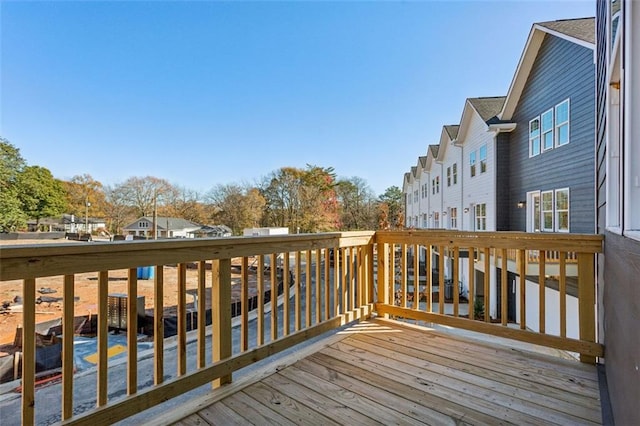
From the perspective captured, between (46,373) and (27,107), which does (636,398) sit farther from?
(27,107)

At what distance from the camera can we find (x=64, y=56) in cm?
1273

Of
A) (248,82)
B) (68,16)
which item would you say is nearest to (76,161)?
(248,82)

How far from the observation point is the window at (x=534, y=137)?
8664 mm

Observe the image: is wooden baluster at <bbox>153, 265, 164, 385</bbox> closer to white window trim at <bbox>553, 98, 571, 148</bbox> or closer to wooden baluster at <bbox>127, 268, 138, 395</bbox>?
wooden baluster at <bbox>127, 268, 138, 395</bbox>

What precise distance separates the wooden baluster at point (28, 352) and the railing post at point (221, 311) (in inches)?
30.9

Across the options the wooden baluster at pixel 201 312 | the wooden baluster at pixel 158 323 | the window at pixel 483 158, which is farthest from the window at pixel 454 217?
the wooden baluster at pixel 158 323

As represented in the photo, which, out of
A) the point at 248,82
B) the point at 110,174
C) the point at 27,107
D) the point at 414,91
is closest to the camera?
the point at 27,107

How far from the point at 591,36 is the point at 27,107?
16.2m

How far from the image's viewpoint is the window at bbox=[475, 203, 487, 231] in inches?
426

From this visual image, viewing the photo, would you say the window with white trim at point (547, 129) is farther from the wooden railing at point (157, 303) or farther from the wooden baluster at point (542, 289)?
the wooden railing at point (157, 303)

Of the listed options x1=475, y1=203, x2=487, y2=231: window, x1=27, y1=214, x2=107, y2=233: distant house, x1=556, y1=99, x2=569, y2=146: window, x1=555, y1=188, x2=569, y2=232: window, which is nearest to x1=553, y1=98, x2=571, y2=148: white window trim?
x1=556, y1=99, x2=569, y2=146: window

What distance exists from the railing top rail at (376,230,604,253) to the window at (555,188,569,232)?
6412 millimetres

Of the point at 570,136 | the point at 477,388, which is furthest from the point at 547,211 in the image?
the point at 477,388

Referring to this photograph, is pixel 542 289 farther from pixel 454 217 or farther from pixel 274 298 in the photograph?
pixel 454 217
